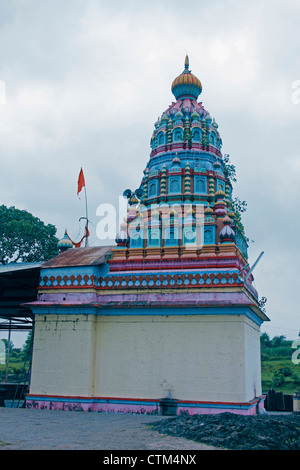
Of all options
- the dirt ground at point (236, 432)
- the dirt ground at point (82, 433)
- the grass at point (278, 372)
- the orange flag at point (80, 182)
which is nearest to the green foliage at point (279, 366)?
the grass at point (278, 372)

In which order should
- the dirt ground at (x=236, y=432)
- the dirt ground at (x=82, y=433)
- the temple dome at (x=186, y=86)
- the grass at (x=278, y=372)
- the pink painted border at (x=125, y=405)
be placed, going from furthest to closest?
the grass at (x=278, y=372)
the temple dome at (x=186, y=86)
the pink painted border at (x=125, y=405)
the dirt ground at (x=236, y=432)
the dirt ground at (x=82, y=433)

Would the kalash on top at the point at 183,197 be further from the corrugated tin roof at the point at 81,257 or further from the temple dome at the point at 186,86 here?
the corrugated tin roof at the point at 81,257

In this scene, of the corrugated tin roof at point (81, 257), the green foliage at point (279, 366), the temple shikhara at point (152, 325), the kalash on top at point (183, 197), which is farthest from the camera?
the green foliage at point (279, 366)

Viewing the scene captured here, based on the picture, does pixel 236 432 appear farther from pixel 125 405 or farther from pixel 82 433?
pixel 125 405

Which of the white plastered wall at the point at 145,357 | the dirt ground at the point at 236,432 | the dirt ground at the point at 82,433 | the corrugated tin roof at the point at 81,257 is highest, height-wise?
the corrugated tin roof at the point at 81,257

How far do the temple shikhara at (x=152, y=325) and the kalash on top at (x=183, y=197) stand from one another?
2.6 inches

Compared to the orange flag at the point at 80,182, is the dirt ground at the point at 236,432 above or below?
below

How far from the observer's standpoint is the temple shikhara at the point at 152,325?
56.7 feet

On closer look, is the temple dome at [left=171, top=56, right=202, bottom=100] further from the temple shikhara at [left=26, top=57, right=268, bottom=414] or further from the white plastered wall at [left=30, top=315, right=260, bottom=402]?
the white plastered wall at [left=30, top=315, right=260, bottom=402]

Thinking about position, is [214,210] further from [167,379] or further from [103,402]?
[103,402]

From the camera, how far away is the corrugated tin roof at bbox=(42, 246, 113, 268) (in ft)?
65.0

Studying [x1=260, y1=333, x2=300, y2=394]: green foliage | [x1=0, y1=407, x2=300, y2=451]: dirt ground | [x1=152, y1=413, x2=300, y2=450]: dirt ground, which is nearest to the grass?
[x1=260, y1=333, x2=300, y2=394]: green foliage

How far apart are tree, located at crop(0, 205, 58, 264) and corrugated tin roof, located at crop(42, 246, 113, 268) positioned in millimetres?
20551

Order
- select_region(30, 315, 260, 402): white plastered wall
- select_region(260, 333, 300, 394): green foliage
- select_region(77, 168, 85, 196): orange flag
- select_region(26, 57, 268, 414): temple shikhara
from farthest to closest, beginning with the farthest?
select_region(260, 333, 300, 394): green foliage, select_region(77, 168, 85, 196): orange flag, select_region(26, 57, 268, 414): temple shikhara, select_region(30, 315, 260, 402): white plastered wall
